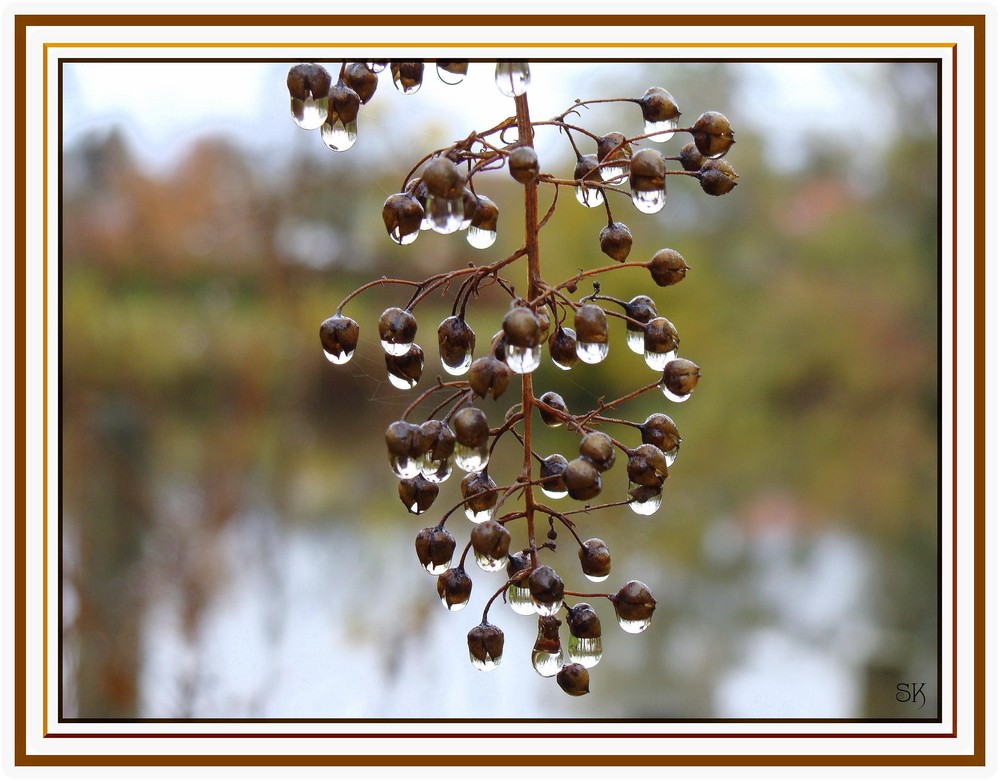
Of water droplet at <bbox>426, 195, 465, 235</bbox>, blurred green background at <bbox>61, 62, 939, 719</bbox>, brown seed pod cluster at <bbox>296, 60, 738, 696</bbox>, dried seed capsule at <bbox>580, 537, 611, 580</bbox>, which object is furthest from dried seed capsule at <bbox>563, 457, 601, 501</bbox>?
blurred green background at <bbox>61, 62, 939, 719</bbox>

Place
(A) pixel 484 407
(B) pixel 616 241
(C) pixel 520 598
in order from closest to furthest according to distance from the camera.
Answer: (C) pixel 520 598
(B) pixel 616 241
(A) pixel 484 407

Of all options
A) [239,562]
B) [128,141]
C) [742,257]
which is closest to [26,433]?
[239,562]

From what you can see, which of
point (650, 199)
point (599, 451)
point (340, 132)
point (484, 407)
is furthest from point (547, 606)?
point (484, 407)

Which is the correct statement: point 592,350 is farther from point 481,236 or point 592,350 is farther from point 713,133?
point 713,133

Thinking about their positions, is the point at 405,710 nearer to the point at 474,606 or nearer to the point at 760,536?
the point at 474,606

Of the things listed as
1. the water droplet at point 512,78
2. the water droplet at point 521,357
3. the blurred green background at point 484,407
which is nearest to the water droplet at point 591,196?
the water droplet at point 512,78

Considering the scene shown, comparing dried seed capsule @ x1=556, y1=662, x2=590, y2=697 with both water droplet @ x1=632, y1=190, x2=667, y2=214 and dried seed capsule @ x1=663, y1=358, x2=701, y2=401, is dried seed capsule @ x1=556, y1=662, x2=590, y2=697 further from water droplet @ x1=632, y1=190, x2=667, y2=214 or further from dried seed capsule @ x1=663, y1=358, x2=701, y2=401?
water droplet @ x1=632, y1=190, x2=667, y2=214
